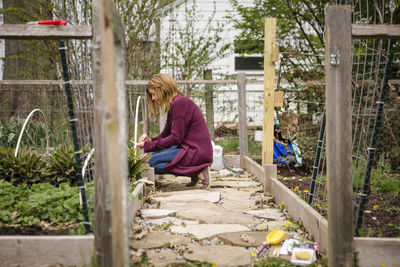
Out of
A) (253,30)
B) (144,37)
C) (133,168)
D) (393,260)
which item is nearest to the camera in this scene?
(393,260)

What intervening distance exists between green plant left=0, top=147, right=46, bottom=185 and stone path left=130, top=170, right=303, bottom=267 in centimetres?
126

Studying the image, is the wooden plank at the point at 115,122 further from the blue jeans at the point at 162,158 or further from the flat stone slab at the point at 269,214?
the blue jeans at the point at 162,158

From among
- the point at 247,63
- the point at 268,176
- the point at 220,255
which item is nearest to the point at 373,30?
the point at 220,255

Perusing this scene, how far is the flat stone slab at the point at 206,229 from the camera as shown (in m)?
3.20

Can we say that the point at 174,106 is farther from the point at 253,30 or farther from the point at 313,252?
the point at 253,30

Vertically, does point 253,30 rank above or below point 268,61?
above

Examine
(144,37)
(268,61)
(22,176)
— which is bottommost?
(22,176)

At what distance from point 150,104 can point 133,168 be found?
0.82 m

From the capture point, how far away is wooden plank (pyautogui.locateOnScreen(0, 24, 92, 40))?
252 cm

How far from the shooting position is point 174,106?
4.90 meters

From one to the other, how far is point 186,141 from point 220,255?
2.49m

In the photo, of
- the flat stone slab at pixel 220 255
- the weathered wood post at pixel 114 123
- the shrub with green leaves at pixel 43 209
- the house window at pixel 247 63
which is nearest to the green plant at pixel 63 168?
the shrub with green leaves at pixel 43 209

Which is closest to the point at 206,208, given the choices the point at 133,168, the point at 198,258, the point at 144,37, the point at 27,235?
the point at 133,168

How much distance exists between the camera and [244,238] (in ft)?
10.1
